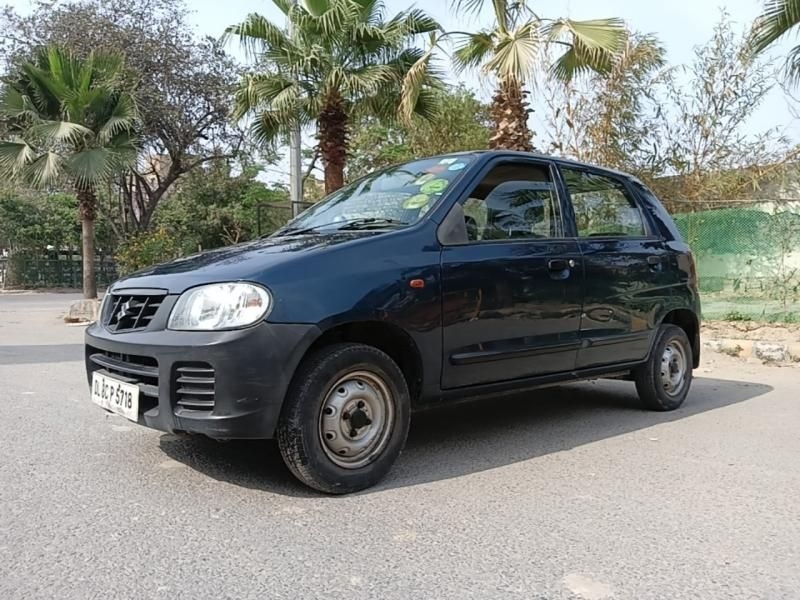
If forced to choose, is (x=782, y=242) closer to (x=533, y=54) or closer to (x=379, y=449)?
(x=533, y=54)

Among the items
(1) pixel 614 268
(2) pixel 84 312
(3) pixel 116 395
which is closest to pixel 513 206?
(1) pixel 614 268

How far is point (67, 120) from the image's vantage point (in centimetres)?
1356

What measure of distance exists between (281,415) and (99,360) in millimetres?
1194

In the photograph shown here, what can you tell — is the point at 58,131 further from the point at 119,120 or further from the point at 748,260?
the point at 748,260

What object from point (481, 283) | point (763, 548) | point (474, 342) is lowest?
point (763, 548)

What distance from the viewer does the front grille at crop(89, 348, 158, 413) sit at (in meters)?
3.43

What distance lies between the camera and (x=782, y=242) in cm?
971

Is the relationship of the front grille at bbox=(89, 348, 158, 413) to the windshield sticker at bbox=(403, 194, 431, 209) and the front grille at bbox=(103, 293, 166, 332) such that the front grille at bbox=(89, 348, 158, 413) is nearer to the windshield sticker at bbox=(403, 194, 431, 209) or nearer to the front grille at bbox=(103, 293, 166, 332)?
the front grille at bbox=(103, 293, 166, 332)

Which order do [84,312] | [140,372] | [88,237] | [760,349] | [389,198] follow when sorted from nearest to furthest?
[140,372], [389,198], [760,349], [84,312], [88,237]

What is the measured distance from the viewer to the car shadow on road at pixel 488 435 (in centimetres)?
390

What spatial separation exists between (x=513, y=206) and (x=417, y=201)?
70 centimetres

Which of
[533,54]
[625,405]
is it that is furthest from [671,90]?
[625,405]

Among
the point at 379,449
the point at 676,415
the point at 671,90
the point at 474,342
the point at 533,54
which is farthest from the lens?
the point at 671,90

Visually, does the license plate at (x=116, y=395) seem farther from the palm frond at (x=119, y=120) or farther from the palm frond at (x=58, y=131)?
the palm frond at (x=119, y=120)
